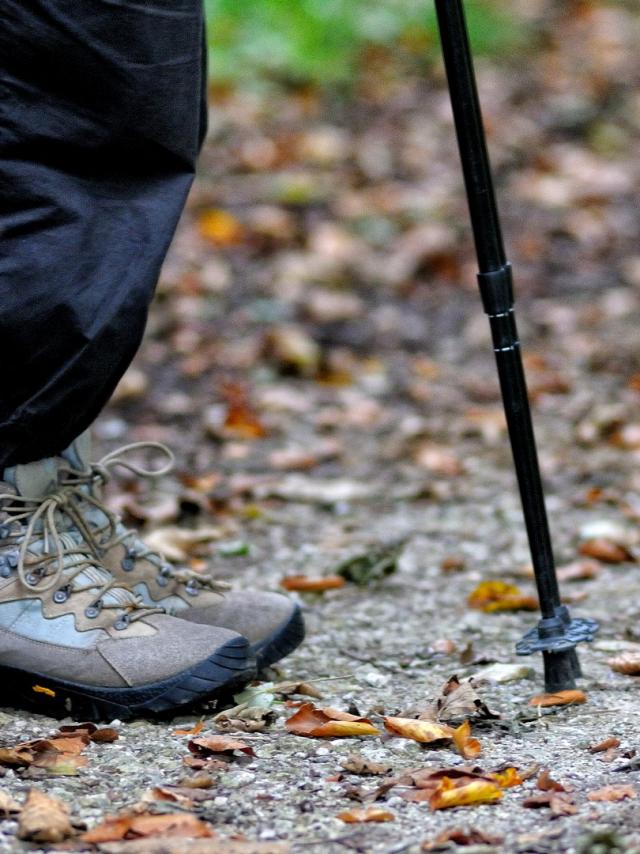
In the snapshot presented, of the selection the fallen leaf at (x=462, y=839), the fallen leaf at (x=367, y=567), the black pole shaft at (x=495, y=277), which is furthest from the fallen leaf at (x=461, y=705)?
the fallen leaf at (x=367, y=567)

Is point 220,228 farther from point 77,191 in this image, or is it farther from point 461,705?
point 461,705

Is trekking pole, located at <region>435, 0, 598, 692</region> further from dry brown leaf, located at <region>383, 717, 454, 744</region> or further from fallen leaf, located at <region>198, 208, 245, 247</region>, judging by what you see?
fallen leaf, located at <region>198, 208, 245, 247</region>

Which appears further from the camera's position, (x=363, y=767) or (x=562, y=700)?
(x=562, y=700)

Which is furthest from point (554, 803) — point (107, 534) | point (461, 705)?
point (107, 534)

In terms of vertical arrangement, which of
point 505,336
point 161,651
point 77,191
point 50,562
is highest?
point 77,191

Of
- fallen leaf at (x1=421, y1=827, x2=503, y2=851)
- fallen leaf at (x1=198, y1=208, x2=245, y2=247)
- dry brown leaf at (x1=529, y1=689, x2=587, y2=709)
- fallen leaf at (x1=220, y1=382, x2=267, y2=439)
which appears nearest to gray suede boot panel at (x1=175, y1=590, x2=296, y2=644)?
dry brown leaf at (x1=529, y1=689, x2=587, y2=709)

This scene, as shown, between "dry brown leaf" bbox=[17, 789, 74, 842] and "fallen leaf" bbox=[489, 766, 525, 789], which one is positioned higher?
"fallen leaf" bbox=[489, 766, 525, 789]

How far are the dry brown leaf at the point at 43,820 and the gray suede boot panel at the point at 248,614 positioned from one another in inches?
23.0

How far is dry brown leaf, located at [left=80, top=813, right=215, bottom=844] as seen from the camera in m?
1.38

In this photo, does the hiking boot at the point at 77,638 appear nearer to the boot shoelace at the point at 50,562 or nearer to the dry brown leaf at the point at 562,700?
the boot shoelace at the point at 50,562

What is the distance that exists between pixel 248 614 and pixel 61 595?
0.33 metres

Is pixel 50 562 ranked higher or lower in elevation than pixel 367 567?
higher

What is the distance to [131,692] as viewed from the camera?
1770mm

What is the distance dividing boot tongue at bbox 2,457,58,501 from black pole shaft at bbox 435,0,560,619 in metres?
0.69
